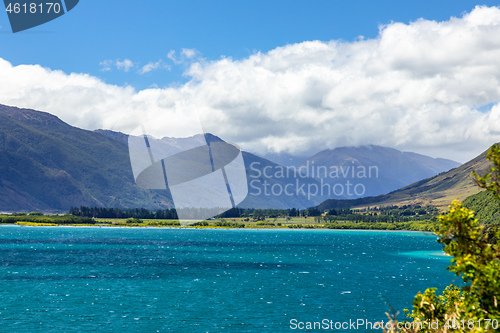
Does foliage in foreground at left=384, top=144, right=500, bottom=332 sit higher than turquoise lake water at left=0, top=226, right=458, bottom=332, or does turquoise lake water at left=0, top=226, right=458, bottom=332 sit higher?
foliage in foreground at left=384, top=144, right=500, bottom=332

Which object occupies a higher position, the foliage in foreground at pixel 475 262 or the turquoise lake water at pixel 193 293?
the foliage in foreground at pixel 475 262

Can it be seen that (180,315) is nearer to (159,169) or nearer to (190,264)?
(159,169)

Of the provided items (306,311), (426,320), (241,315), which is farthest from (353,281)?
(426,320)

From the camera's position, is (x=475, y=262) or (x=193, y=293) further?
(x=193, y=293)

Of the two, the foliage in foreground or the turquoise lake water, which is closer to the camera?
the foliage in foreground

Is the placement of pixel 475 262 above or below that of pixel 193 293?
above

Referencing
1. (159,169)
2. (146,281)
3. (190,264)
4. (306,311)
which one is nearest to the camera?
(306,311)

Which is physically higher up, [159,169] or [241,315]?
[159,169]

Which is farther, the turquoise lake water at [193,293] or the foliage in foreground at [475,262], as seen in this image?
the turquoise lake water at [193,293]

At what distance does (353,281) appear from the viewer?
9575 cm

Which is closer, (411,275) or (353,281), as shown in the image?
(353,281)

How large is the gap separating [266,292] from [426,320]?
59.6m

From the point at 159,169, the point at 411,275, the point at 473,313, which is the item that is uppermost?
the point at 159,169

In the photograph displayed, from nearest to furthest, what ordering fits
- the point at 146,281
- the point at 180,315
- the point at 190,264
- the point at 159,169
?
the point at 180,315, the point at 146,281, the point at 159,169, the point at 190,264
